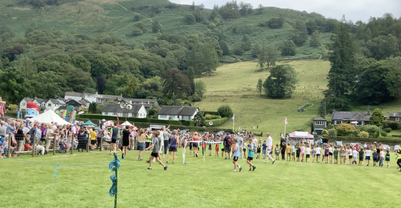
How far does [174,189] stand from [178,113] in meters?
76.2

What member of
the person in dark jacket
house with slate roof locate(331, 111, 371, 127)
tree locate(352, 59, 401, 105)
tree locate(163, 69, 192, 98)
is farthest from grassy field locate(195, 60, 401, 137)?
the person in dark jacket

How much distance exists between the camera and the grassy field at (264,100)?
80688mm

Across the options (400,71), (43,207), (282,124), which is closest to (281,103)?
(282,124)

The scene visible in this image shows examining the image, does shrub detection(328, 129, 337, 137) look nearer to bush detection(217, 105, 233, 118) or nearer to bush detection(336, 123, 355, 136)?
bush detection(336, 123, 355, 136)

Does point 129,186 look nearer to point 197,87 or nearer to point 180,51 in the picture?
point 197,87

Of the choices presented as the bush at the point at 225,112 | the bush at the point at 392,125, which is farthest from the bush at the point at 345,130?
the bush at the point at 225,112

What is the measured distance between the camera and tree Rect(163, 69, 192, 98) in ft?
342

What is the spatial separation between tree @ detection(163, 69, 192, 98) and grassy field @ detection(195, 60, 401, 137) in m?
5.90

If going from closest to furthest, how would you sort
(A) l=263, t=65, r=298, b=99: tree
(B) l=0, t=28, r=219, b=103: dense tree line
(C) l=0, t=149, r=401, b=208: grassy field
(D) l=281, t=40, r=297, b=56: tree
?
(C) l=0, t=149, r=401, b=208: grassy field, (A) l=263, t=65, r=298, b=99: tree, (B) l=0, t=28, r=219, b=103: dense tree line, (D) l=281, t=40, r=297, b=56: tree

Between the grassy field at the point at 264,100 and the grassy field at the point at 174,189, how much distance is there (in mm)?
53125

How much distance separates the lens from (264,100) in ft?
337

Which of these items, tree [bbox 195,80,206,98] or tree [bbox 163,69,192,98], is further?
tree [bbox 195,80,206,98]

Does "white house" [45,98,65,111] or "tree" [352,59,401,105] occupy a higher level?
"tree" [352,59,401,105]

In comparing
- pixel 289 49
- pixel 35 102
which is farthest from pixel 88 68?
pixel 289 49
